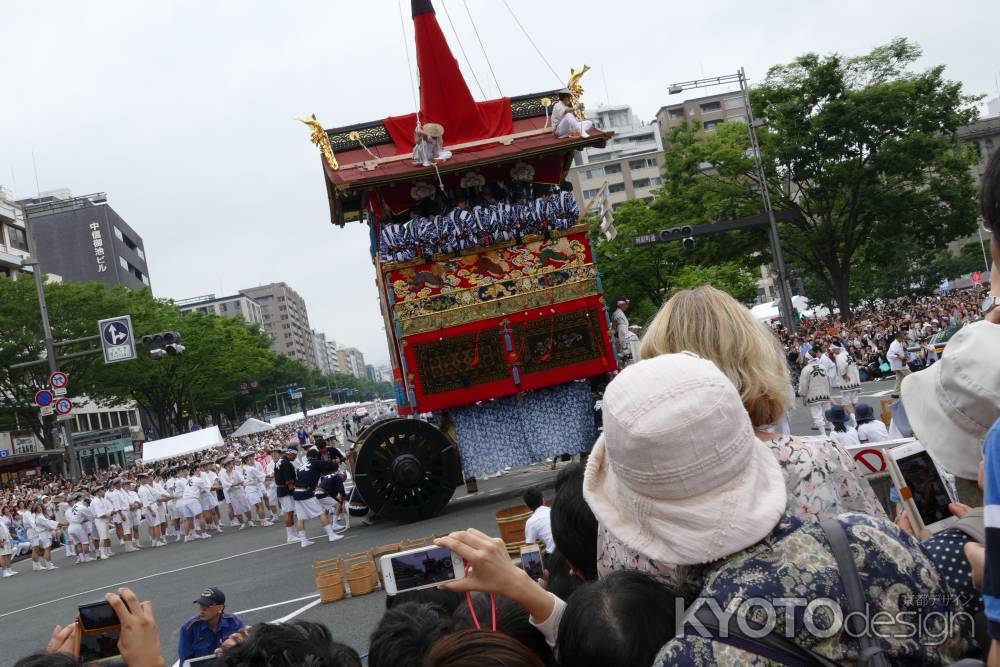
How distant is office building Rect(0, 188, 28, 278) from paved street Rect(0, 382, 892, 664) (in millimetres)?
38589

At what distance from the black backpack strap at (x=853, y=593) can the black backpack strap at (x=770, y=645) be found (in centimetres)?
7

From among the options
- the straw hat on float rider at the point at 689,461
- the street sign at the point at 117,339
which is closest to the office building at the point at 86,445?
the street sign at the point at 117,339

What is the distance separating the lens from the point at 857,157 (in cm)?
3045

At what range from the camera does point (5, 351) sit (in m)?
36.6

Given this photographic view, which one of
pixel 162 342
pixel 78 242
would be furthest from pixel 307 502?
pixel 78 242

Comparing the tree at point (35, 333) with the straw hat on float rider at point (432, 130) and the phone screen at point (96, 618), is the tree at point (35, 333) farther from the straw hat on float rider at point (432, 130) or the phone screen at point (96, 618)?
the phone screen at point (96, 618)

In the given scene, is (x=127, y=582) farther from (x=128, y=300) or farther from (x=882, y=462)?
(x=128, y=300)

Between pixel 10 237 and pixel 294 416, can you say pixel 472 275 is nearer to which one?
pixel 10 237

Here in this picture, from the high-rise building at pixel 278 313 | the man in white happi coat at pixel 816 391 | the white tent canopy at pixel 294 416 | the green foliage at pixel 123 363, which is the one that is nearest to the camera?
the man in white happi coat at pixel 816 391

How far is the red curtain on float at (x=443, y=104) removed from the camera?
12.5 metres

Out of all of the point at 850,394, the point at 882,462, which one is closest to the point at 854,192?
the point at 850,394

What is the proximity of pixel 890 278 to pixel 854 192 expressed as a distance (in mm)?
30637

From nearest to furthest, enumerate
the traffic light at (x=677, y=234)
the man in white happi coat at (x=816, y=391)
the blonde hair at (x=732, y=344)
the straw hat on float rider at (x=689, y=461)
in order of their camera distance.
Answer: the straw hat on float rider at (x=689, y=461) < the blonde hair at (x=732, y=344) < the man in white happi coat at (x=816, y=391) < the traffic light at (x=677, y=234)

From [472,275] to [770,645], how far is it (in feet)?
35.2
